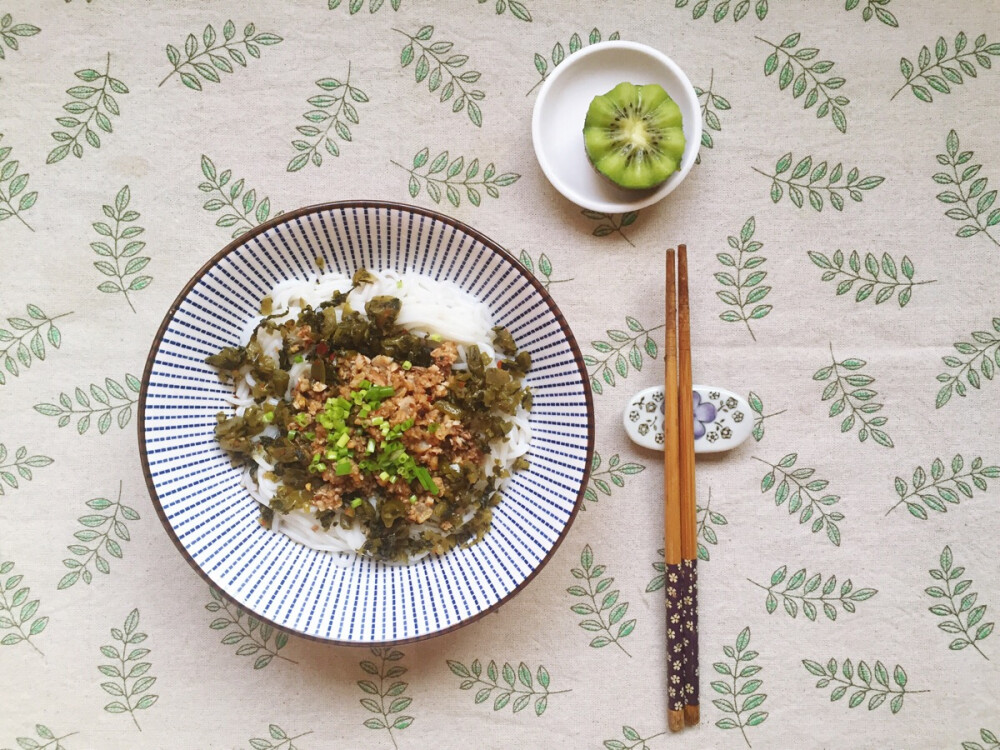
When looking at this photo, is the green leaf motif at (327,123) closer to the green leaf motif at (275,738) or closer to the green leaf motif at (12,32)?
the green leaf motif at (12,32)

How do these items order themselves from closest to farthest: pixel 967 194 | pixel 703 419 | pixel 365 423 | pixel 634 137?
pixel 365 423 < pixel 634 137 < pixel 703 419 < pixel 967 194

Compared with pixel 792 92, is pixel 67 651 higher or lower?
lower

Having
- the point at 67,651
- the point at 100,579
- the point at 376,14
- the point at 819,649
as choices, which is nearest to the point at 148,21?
the point at 376,14

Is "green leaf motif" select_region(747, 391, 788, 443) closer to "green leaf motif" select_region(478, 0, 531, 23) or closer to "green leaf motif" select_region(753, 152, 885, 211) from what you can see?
"green leaf motif" select_region(753, 152, 885, 211)

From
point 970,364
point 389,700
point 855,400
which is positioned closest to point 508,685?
point 389,700

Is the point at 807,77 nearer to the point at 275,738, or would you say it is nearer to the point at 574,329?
the point at 574,329

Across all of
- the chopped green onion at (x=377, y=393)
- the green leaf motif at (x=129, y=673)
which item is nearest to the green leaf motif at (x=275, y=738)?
the green leaf motif at (x=129, y=673)

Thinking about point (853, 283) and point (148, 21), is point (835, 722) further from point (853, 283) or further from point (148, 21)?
point (148, 21)
